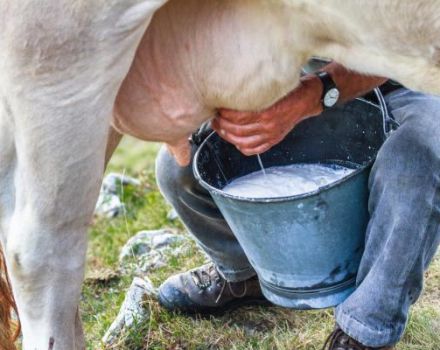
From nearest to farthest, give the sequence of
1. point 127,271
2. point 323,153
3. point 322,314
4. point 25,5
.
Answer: point 25,5 → point 323,153 → point 322,314 → point 127,271

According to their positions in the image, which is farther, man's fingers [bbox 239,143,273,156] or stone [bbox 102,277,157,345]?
stone [bbox 102,277,157,345]

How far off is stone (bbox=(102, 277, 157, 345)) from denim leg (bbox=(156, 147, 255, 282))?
0.27 m

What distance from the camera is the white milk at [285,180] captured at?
98.2 inches

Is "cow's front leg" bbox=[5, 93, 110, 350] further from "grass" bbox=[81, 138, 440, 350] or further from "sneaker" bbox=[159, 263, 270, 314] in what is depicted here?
"sneaker" bbox=[159, 263, 270, 314]

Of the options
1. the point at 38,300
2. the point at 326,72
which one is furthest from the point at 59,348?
the point at 326,72

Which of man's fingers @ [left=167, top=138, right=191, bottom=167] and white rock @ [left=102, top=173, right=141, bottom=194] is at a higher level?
man's fingers @ [left=167, top=138, right=191, bottom=167]

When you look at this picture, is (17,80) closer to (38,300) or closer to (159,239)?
(38,300)

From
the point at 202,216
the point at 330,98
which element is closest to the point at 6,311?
the point at 202,216

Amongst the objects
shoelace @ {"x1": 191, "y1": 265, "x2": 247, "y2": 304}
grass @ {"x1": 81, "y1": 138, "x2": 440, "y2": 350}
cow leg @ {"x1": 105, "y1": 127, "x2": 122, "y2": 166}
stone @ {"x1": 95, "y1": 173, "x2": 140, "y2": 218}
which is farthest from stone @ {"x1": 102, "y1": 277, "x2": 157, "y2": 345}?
stone @ {"x1": 95, "y1": 173, "x2": 140, "y2": 218}

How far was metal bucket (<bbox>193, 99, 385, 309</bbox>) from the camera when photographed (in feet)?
7.50

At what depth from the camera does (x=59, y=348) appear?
2244mm

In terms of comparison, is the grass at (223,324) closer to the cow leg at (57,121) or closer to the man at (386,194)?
the man at (386,194)

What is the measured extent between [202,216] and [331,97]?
0.71m

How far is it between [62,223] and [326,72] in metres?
0.78
